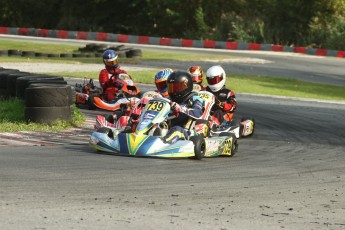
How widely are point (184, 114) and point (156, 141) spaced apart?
897mm

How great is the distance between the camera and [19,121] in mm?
12695

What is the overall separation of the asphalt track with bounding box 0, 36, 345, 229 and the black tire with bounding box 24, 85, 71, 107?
1.03 metres

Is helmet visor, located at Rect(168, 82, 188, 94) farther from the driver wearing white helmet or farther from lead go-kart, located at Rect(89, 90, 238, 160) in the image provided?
the driver wearing white helmet

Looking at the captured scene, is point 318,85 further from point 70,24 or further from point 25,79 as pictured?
point 70,24

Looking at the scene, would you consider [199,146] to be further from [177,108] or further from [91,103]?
[91,103]

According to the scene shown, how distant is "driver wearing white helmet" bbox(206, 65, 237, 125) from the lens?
12.9 m

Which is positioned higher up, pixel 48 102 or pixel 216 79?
pixel 216 79

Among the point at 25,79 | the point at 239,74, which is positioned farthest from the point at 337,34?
the point at 25,79

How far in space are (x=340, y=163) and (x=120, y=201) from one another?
394 cm

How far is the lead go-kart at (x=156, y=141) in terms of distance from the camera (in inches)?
397

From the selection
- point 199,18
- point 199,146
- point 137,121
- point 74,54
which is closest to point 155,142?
point 199,146

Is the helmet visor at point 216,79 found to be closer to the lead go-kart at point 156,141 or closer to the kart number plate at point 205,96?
the kart number plate at point 205,96

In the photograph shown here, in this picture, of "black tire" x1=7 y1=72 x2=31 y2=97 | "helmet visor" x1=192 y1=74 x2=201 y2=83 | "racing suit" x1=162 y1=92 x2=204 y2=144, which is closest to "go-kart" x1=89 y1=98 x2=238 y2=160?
"racing suit" x1=162 y1=92 x2=204 y2=144

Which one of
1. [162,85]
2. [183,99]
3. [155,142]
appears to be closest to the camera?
[155,142]
